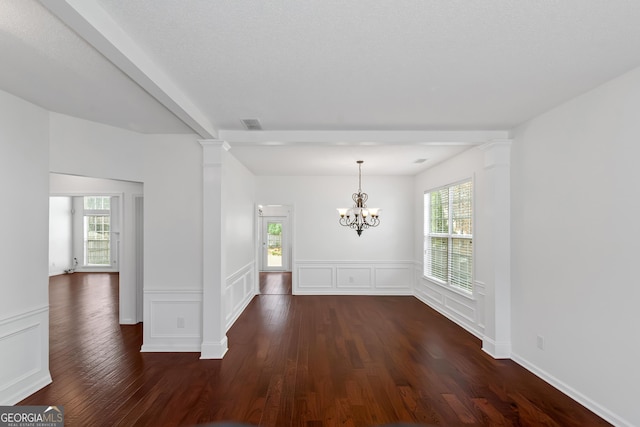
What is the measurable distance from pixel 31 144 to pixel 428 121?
3896 millimetres

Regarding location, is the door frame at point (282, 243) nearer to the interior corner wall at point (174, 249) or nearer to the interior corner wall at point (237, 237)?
the interior corner wall at point (237, 237)

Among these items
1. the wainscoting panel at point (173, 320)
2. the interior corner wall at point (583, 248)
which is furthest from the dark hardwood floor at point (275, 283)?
the interior corner wall at point (583, 248)

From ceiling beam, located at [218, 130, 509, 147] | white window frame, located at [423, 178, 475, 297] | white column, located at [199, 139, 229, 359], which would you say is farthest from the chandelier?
white column, located at [199, 139, 229, 359]

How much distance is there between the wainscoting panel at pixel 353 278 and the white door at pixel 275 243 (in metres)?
3.96

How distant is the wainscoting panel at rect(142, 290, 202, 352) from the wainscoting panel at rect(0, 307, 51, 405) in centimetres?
99

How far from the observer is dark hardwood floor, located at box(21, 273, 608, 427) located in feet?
8.72

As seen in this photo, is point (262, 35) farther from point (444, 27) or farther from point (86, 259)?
point (86, 259)

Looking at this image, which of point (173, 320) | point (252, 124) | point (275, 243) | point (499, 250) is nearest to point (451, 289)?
point (499, 250)

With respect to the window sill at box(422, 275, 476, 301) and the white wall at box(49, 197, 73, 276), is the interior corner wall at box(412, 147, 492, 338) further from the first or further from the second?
the white wall at box(49, 197, 73, 276)

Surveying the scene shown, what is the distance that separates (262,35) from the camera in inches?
76.3

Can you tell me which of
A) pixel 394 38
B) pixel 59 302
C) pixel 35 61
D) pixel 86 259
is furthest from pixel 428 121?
pixel 86 259

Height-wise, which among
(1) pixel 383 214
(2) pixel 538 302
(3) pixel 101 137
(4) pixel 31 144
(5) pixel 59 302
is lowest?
(5) pixel 59 302

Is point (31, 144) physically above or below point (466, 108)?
below

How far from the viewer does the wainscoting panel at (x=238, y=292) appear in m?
4.74
